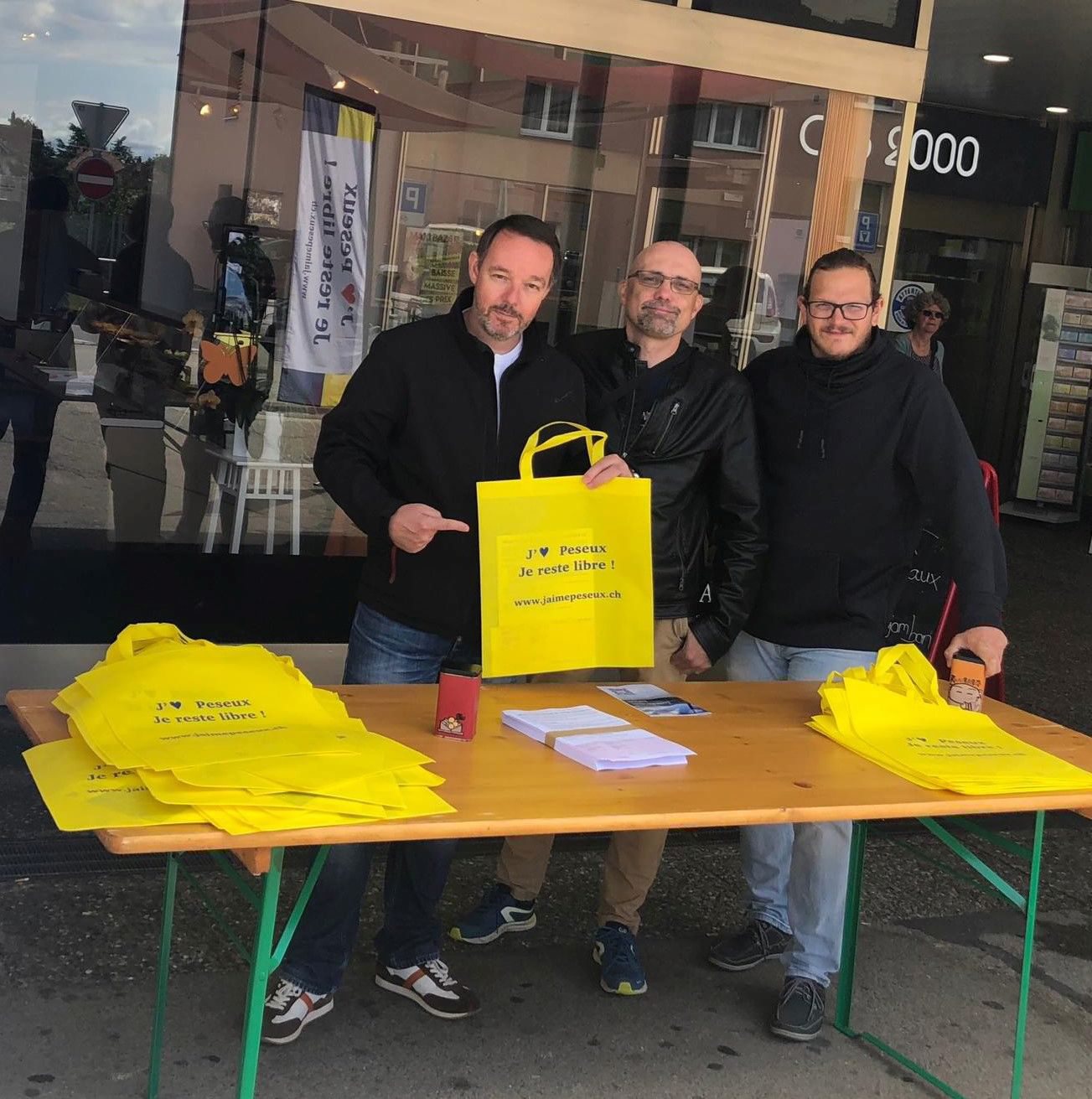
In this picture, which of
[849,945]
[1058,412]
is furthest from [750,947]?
[1058,412]

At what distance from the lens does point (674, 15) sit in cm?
→ 561

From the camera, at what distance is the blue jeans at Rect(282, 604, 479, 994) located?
3.18 meters

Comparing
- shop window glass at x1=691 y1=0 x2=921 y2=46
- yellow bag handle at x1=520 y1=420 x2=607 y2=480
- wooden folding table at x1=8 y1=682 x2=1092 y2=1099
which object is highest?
shop window glass at x1=691 y1=0 x2=921 y2=46

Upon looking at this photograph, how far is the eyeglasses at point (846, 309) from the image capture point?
3512 mm

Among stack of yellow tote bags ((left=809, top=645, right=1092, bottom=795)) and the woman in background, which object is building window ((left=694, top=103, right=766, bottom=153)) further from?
the woman in background

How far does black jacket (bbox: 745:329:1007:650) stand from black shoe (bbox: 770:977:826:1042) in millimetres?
837

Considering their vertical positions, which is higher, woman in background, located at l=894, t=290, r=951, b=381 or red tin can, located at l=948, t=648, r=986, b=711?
woman in background, located at l=894, t=290, r=951, b=381

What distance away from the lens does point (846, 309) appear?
3.51 metres

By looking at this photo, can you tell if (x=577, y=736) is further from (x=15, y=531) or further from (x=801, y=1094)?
(x=15, y=531)

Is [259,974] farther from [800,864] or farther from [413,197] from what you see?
[413,197]

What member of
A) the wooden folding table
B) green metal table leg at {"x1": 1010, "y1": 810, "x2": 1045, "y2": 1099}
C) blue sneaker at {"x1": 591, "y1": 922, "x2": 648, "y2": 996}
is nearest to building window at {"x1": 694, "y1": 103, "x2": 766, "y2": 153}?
the wooden folding table

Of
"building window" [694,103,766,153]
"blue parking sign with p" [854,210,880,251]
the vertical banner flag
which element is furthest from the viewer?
"blue parking sign with p" [854,210,880,251]

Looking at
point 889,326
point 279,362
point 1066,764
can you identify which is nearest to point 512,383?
point 1066,764

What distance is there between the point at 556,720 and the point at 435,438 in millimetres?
705
